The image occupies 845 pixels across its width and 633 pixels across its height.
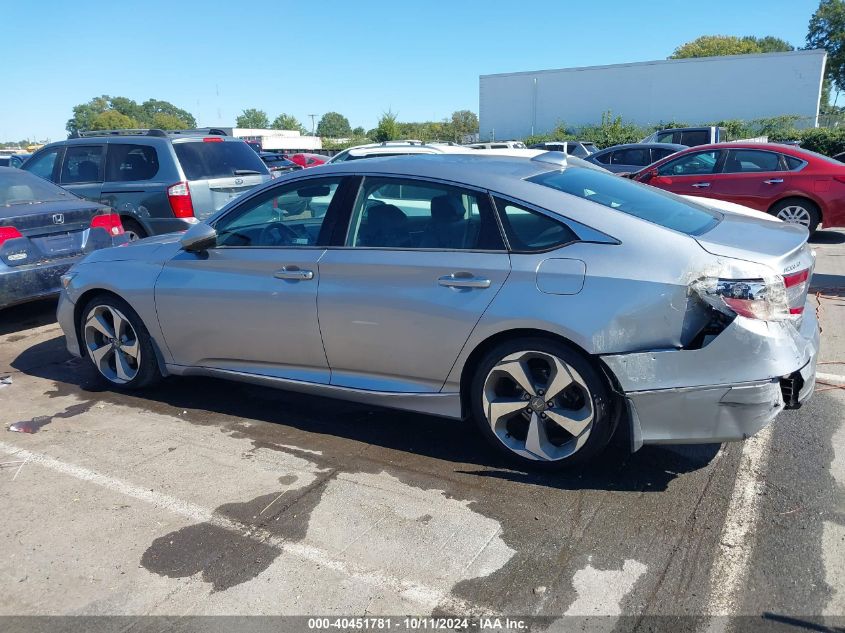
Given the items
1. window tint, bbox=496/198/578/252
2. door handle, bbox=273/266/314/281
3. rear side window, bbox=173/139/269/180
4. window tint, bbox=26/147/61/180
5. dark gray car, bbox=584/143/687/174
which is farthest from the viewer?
dark gray car, bbox=584/143/687/174

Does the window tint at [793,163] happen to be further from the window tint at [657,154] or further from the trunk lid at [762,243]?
the trunk lid at [762,243]

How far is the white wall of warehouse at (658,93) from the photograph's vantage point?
44.7 meters

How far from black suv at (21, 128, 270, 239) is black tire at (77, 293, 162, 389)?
2.99 metres

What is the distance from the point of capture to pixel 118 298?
4816mm

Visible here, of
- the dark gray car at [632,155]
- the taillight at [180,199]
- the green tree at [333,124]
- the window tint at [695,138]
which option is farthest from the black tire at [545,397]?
the green tree at [333,124]

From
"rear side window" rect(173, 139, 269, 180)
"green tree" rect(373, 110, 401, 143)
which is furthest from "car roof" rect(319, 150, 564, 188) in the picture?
"green tree" rect(373, 110, 401, 143)

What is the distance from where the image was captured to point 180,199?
7871 millimetres

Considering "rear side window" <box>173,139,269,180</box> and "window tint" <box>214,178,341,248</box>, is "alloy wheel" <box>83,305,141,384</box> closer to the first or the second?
"window tint" <box>214,178,341,248</box>

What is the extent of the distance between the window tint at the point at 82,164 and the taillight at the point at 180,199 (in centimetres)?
136

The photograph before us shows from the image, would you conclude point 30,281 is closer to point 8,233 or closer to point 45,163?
point 8,233

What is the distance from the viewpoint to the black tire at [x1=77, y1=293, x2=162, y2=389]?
4.76 meters

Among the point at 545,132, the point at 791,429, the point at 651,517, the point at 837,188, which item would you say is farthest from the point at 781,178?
the point at 545,132

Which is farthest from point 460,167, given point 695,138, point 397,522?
point 695,138

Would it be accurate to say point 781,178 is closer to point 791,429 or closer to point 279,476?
point 791,429
